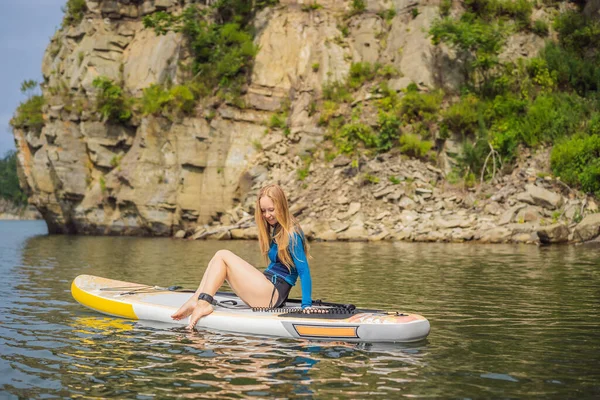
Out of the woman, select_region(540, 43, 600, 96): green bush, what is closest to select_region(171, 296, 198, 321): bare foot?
the woman

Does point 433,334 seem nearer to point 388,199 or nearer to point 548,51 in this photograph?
point 388,199

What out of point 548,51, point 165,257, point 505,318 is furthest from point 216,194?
point 505,318

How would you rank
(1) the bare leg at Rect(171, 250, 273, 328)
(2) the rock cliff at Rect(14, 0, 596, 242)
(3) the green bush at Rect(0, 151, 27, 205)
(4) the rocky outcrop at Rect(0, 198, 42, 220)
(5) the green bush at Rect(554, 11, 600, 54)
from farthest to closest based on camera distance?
(4) the rocky outcrop at Rect(0, 198, 42, 220) < (3) the green bush at Rect(0, 151, 27, 205) < (5) the green bush at Rect(554, 11, 600, 54) < (2) the rock cliff at Rect(14, 0, 596, 242) < (1) the bare leg at Rect(171, 250, 273, 328)

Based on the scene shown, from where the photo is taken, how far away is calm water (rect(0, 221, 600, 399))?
16.6 ft

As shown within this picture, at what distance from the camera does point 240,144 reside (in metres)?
31.3

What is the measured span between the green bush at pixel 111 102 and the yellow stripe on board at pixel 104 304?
25.1 metres

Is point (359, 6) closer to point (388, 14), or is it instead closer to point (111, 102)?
point (388, 14)

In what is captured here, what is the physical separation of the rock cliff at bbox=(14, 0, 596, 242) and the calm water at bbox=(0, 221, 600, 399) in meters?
13.8

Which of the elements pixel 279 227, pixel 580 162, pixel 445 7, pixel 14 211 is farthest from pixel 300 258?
pixel 14 211

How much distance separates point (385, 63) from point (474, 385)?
28.0m

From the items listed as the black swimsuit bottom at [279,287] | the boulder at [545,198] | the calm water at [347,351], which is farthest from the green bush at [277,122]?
the black swimsuit bottom at [279,287]

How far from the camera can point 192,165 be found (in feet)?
102

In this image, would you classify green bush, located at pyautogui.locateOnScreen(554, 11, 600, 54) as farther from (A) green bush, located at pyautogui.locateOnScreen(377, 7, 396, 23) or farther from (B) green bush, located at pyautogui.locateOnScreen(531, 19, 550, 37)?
(A) green bush, located at pyautogui.locateOnScreen(377, 7, 396, 23)

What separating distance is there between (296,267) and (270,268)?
0.47 m
